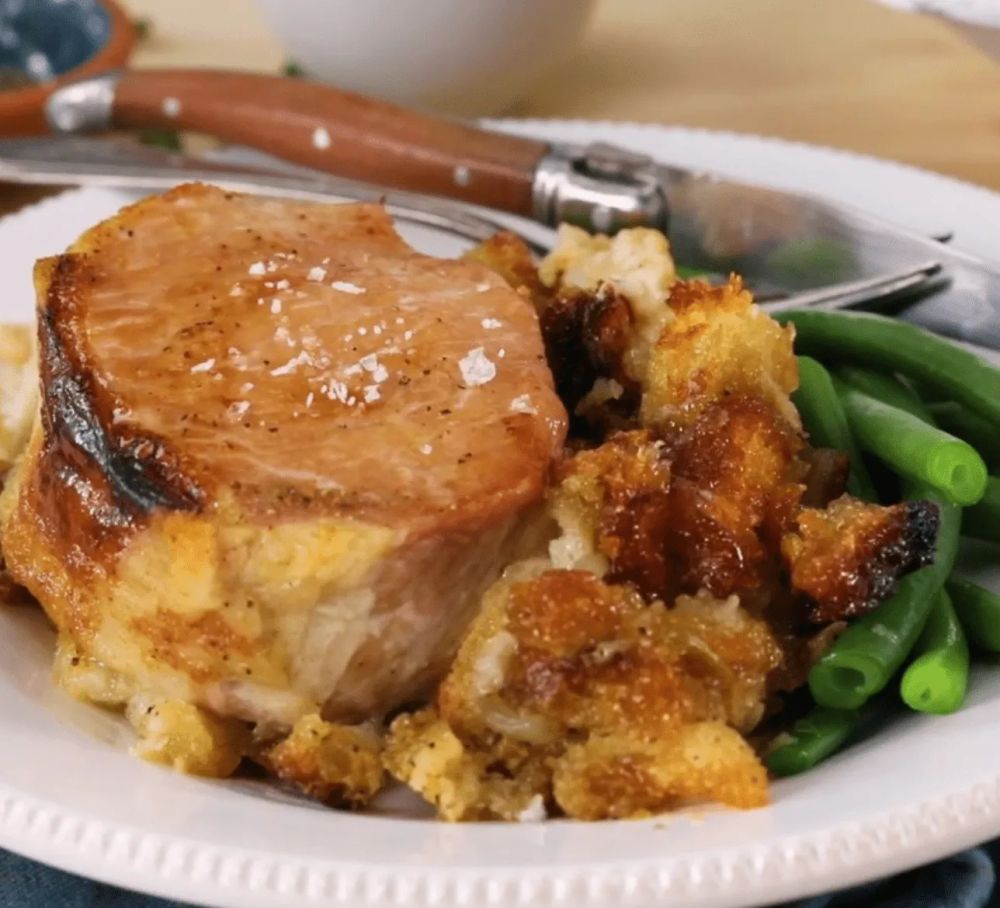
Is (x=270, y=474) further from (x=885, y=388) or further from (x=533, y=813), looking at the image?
(x=885, y=388)

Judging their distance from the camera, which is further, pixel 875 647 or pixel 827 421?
pixel 827 421

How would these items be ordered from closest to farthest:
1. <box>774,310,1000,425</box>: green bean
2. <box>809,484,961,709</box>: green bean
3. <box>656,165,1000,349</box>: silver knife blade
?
<box>809,484,961,709</box>: green bean < <box>774,310,1000,425</box>: green bean < <box>656,165,1000,349</box>: silver knife blade

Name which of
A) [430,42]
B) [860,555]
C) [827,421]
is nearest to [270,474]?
[860,555]

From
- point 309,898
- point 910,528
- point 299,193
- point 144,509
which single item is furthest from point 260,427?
point 299,193

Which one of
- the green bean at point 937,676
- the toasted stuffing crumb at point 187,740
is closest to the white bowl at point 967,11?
the green bean at point 937,676

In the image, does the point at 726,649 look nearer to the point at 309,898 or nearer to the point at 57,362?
the point at 309,898

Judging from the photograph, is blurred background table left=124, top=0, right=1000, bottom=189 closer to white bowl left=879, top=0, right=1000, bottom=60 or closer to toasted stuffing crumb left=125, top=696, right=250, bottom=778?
white bowl left=879, top=0, right=1000, bottom=60

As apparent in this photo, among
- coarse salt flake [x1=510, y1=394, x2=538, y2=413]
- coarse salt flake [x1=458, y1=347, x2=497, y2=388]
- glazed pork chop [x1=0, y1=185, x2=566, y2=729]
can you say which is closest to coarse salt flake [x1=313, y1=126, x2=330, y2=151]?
glazed pork chop [x1=0, y1=185, x2=566, y2=729]
